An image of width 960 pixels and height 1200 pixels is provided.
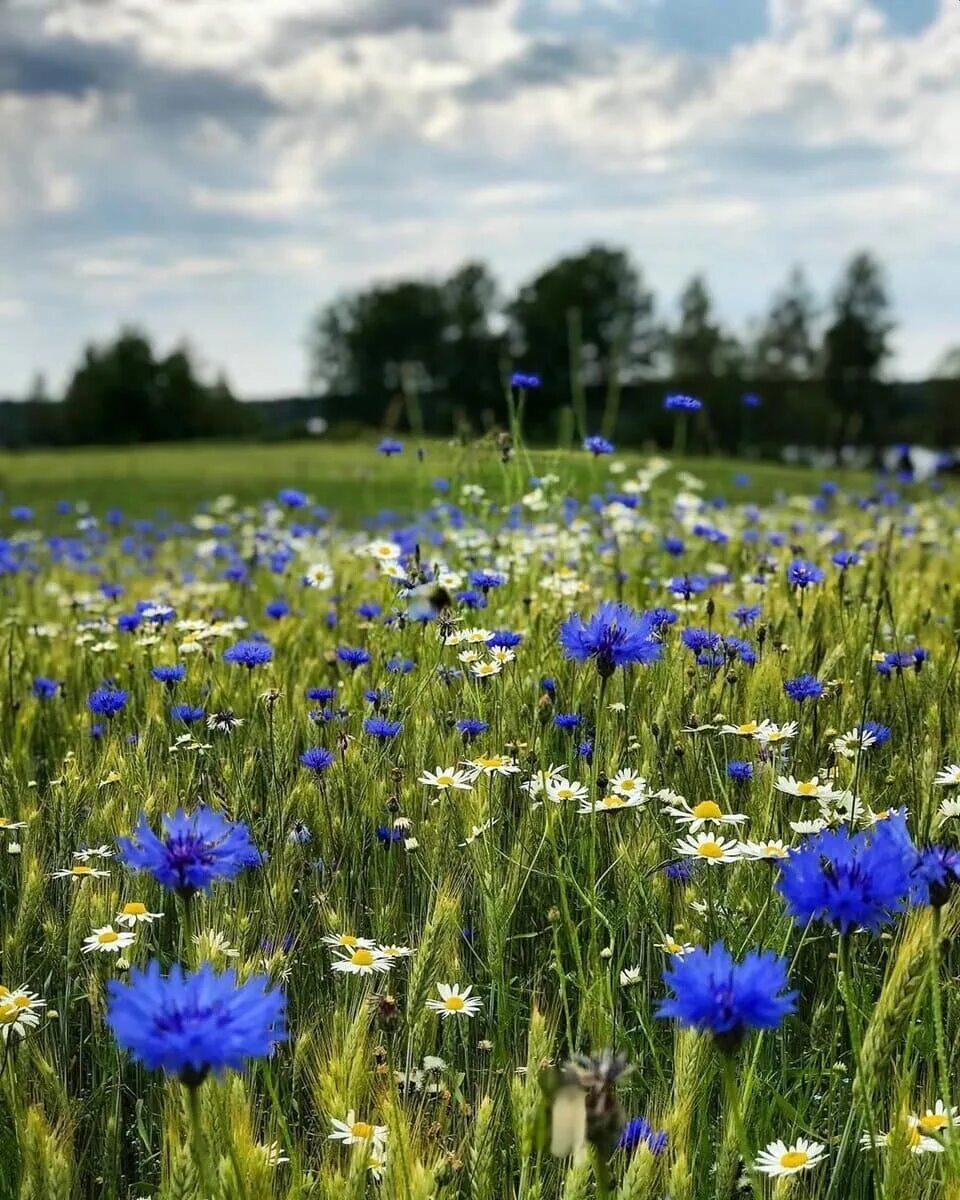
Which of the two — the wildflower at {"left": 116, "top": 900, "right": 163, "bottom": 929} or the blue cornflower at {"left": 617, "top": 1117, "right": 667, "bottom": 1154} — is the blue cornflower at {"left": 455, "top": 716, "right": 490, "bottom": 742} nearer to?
the wildflower at {"left": 116, "top": 900, "right": 163, "bottom": 929}

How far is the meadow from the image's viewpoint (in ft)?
5.06

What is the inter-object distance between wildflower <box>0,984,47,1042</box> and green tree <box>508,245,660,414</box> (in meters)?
71.3

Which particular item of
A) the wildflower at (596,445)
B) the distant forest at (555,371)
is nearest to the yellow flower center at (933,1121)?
the wildflower at (596,445)

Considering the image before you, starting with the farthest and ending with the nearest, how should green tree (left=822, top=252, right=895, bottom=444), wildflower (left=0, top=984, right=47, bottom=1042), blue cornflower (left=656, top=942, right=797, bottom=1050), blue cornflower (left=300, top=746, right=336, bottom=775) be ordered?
green tree (left=822, top=252, right=895, bottom=444) → blue cornflower (left=300, top=746, right=336, bottom=775) → wildflower (left=0, top=984, right=47, bottom=1042) → blue cornflower (left=656, top=942, right=797, bottom=1050)

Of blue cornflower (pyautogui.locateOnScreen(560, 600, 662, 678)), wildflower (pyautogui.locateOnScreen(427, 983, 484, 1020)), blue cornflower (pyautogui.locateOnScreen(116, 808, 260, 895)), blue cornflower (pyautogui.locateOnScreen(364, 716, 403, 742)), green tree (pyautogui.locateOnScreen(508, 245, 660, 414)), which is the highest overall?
green tree (pyautogui.locateOnScreen(508, 245, 660, 414))

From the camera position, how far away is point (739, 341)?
7506cm

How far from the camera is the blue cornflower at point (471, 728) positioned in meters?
2.82

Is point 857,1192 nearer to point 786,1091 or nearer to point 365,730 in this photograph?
point 786,1091

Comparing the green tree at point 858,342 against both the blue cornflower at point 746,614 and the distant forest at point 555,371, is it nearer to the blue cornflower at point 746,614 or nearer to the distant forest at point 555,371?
the distant forest at point 555,371

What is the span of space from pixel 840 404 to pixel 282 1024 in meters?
67.3

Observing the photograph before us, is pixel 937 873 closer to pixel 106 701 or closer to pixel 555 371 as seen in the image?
pixel 106 701

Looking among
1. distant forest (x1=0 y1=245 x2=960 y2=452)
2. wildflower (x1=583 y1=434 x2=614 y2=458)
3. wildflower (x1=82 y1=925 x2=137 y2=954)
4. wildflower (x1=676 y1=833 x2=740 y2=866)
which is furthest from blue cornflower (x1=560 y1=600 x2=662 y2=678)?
distant forest (x1=0 y1=245 x2=960 y2=452)

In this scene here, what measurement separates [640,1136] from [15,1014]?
1.02 m

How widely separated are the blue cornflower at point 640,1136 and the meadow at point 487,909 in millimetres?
11
